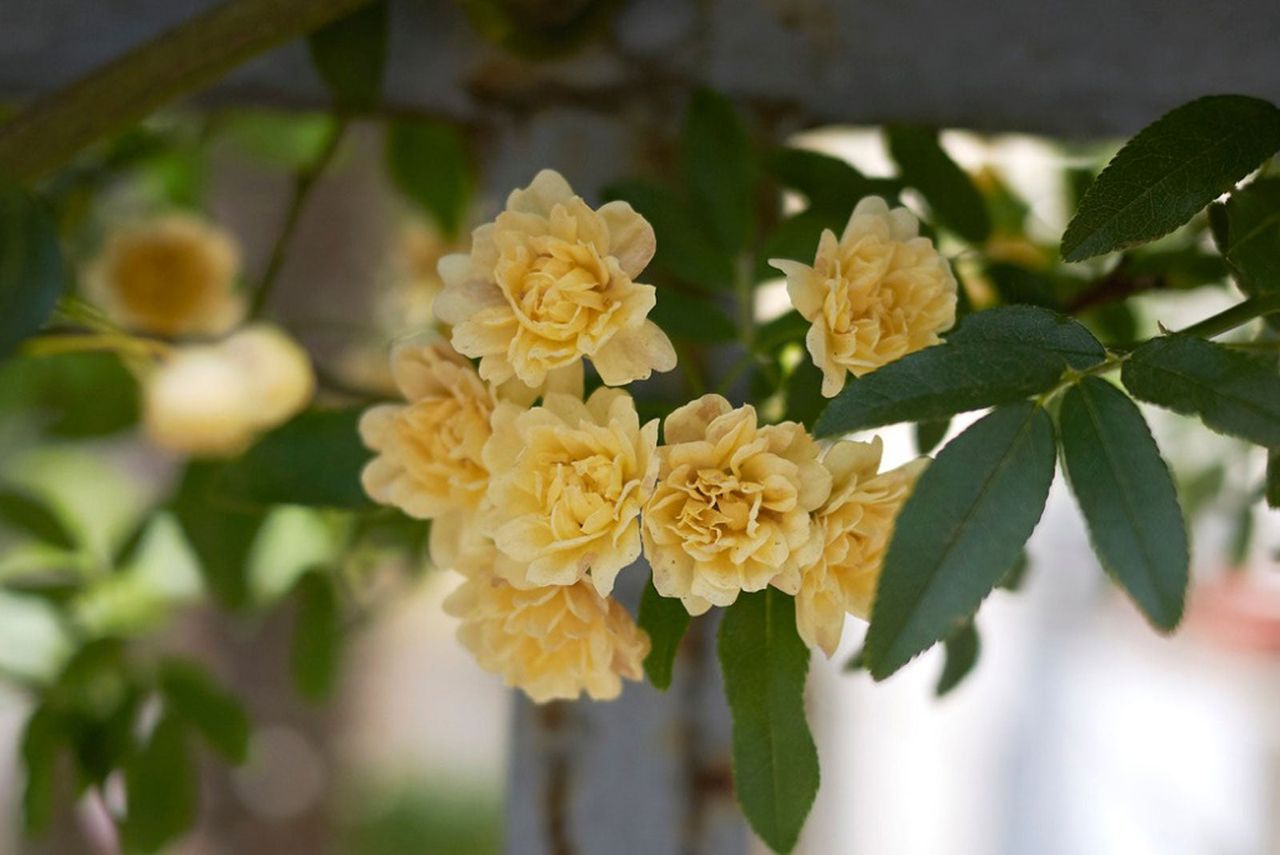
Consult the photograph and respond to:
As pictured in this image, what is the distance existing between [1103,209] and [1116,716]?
1622 millimetres

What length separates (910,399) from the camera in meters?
0.24

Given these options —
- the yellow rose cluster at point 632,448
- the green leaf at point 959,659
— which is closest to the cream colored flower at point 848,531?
the yellow rose cluster at point 632,448

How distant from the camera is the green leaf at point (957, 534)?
0.75 ft

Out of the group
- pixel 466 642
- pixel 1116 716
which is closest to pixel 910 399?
pixel 466 642

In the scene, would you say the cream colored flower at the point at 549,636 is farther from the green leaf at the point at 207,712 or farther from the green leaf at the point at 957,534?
the green leaf at the point at 207,712

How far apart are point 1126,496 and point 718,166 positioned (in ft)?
0.53

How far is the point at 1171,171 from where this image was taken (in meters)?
0.27

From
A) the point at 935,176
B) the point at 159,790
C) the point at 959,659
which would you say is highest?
the point at 935,176

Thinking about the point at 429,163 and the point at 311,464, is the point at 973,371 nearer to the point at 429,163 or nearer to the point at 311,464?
the point at 311,464

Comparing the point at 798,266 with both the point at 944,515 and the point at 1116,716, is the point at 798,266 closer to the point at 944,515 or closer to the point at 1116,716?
the point at 944,515

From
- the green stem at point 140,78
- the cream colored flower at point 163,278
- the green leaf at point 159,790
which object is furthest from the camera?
the cream colored flower at point 163,278

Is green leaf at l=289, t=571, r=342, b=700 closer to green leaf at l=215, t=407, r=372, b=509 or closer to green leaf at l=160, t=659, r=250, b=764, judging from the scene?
green leaf at l=160, t=659, r=250, b=764

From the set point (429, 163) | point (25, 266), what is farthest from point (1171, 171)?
point (429, 163)

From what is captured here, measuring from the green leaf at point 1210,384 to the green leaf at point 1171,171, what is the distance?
2cm
